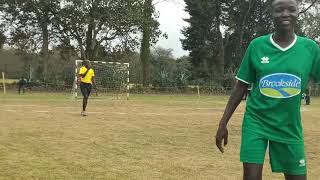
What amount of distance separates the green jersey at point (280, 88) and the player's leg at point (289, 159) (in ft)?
0.18

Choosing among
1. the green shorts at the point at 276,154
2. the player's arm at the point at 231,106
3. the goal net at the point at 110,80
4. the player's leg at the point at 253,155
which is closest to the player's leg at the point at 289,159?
the green shorts at the point at 276,154

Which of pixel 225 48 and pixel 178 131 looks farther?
pixel 225 48

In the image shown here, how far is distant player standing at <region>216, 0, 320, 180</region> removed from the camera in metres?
3.97

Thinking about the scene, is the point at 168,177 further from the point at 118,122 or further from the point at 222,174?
the point at 118,122

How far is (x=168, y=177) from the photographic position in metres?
7.11

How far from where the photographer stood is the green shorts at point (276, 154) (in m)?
3.94

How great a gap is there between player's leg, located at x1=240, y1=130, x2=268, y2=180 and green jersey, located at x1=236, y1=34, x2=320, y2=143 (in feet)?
0.18

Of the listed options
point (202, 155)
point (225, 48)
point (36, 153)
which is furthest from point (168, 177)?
point (225, 48)

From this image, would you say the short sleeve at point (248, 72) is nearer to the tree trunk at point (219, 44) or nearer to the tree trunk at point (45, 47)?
the tree trunk at point (45, 47)

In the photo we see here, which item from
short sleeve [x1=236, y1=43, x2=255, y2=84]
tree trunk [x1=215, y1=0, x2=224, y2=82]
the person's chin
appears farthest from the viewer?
tree trunk [x1=215, y1=0, x2=224, y2=82]

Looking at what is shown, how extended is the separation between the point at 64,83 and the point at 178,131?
28.2 metres

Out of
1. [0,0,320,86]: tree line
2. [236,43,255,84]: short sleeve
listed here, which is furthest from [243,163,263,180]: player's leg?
[0,0,320,86]: tree line

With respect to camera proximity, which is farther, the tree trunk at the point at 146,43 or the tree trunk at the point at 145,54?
the tree trunk at the point at 145,54

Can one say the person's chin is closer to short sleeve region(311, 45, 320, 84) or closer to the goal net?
short sleeve region(311, 45, 320, 84)
